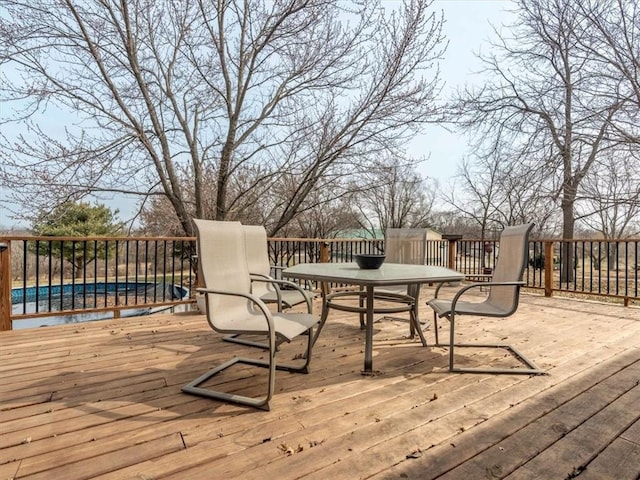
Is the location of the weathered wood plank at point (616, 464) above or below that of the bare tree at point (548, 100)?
below

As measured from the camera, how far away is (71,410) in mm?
1878

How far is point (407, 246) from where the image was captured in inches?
155

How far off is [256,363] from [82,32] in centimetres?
609

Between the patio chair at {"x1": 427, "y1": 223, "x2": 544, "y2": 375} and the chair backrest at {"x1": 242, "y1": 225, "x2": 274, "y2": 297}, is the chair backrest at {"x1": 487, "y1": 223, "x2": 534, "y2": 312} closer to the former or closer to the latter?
the patio chair at {"x1": 427, "y1": 223, "x2": 544, "y2": 375}

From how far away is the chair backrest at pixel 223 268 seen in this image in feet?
6.97

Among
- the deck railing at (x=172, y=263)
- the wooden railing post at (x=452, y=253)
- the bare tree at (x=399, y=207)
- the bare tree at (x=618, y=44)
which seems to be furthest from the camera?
the bare tree at (x=399, y=207)

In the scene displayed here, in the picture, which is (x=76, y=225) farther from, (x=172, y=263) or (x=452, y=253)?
(x=452, y=253)

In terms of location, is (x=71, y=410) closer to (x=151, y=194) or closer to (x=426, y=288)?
(x=151, y=194)

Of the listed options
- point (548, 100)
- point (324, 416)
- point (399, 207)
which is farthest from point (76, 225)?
point (399, 207)

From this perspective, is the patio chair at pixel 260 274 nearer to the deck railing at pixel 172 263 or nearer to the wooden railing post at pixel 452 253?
the deck railing at pixel 172 263

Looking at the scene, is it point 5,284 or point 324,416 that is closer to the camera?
point 324,416

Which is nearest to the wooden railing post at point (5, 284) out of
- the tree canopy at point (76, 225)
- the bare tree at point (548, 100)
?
the tree canopy at point (76, 225)

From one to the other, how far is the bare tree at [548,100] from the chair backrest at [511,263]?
501 centimetres

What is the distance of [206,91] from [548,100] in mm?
7377
